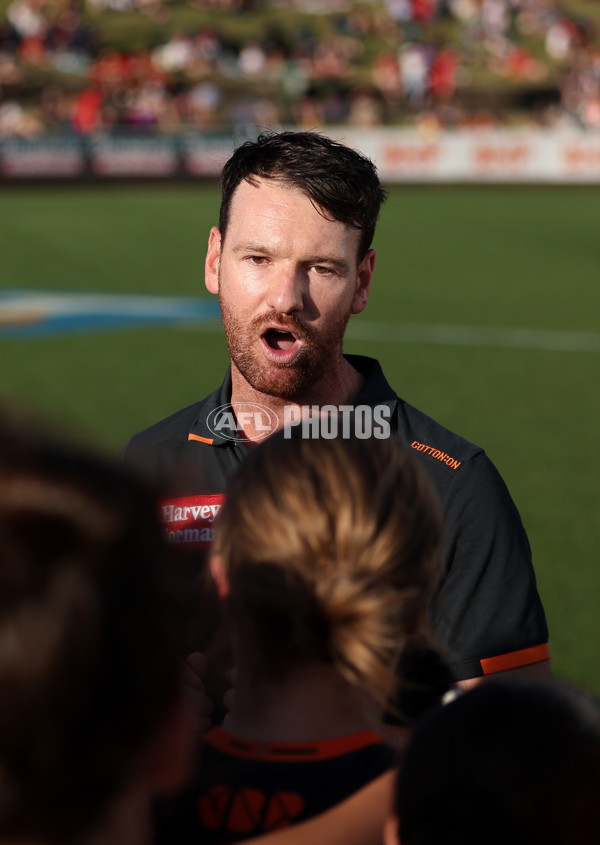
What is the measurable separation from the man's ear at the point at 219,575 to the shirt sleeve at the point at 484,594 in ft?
2.60

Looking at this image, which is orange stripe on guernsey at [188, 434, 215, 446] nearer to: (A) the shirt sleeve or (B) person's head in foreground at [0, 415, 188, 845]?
(A) the shirt sleeve

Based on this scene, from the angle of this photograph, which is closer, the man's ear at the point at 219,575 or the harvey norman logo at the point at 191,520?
the man's ear at the point at 219,575

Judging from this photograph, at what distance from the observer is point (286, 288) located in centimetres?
272

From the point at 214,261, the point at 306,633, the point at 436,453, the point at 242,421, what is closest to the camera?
the point at 306,633

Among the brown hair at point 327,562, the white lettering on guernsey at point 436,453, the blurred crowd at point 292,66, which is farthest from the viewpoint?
the blurred crowd at point 292,66

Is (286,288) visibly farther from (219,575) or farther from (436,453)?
(219,575)

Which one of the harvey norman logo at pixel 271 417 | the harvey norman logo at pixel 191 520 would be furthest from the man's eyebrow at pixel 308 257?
the harvey norman logo at pixel 191 520

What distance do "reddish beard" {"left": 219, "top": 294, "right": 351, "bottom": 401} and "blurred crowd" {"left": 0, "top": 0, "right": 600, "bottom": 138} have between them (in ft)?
85.0

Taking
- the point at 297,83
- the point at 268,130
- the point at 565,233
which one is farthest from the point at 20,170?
the point at 268,130

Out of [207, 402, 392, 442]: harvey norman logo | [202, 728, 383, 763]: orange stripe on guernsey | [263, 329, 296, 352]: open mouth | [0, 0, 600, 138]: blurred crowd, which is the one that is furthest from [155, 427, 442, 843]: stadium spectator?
[0, 0, 600, 138]: blurred crowd

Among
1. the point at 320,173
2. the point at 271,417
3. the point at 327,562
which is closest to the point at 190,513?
the point at 271,417

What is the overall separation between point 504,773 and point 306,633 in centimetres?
38

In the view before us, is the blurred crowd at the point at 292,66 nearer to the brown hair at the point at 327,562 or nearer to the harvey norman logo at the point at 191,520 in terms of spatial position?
the harvey norman logo at the point at 191,520

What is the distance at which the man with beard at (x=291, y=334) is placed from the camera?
2570 mm
